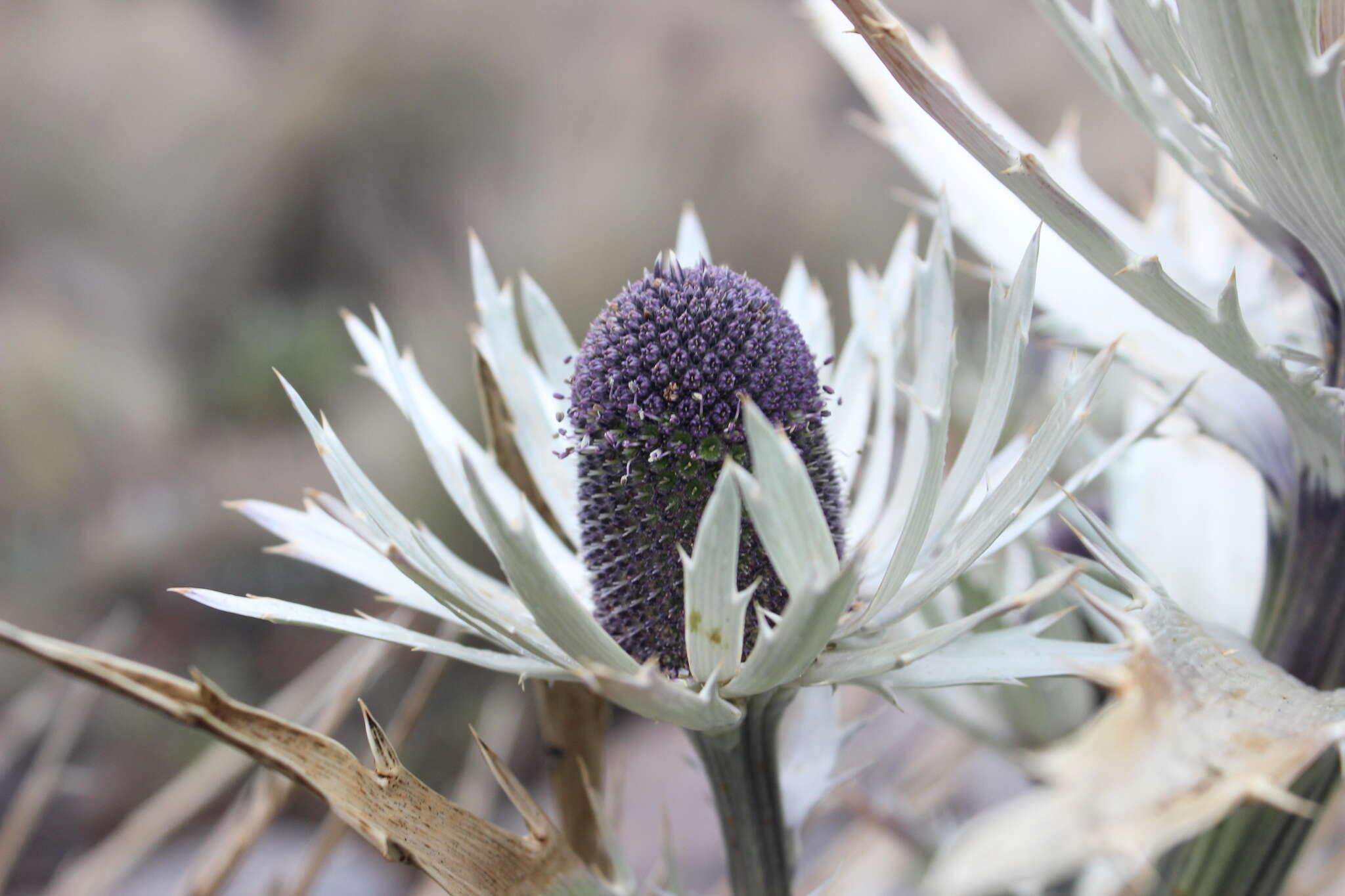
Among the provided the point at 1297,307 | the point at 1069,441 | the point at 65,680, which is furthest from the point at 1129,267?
the point at 65,680

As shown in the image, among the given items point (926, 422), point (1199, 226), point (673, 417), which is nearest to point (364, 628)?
point (673, 417)

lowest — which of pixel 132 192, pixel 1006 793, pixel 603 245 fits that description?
pixel 1006 793

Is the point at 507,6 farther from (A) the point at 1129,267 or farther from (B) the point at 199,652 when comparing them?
(A) the point at 1129,267

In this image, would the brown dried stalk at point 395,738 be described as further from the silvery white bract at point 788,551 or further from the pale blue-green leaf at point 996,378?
the pale blue-green leaf at point 996,378

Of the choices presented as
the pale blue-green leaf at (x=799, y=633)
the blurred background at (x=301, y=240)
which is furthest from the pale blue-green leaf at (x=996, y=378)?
the blurred background at (x=301, y=240)

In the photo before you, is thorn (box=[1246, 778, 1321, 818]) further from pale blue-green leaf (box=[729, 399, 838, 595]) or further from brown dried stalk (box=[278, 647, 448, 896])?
brown dried stalk (box=[278, 647, 448, 896])
